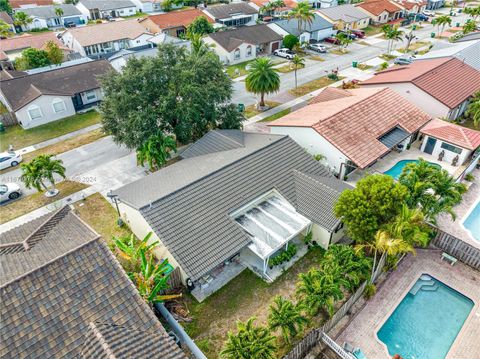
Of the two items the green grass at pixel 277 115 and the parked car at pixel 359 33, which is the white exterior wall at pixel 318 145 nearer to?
the green grass at pixel 277 115

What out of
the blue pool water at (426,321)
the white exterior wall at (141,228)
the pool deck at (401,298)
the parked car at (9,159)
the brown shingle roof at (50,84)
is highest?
the brown shingle roof at (50,84)

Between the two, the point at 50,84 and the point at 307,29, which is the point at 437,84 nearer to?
the point at 307,29

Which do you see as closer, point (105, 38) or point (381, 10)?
point (105, 38)

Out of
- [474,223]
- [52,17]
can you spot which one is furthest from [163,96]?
[52,17]

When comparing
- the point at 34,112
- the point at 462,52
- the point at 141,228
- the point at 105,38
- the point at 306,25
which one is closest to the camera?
the point at 141,228

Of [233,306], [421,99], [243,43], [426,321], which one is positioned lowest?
[426,321]

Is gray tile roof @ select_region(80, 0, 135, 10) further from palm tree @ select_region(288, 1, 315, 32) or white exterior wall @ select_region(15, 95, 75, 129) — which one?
white exterior wall @ select_region(15, 95, 75, 129)

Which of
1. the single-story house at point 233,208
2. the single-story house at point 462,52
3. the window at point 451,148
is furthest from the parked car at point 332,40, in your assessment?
the single-story house at point 233,208

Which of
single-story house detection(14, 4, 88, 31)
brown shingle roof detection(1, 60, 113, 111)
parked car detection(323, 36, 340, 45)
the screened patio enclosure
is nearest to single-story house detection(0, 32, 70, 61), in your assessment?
brown shingle roof detection(1, 60, 113, 111)
